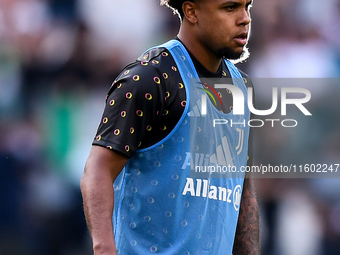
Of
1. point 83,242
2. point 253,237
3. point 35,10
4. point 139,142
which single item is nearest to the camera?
point 139,142

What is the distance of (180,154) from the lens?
1.93 m

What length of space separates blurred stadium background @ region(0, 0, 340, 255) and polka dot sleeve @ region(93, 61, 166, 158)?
7.90 feet

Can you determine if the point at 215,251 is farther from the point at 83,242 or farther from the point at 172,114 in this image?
the point at 83,242

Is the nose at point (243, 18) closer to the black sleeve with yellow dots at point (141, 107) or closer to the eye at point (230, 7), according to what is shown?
the eye at point (230, 7)

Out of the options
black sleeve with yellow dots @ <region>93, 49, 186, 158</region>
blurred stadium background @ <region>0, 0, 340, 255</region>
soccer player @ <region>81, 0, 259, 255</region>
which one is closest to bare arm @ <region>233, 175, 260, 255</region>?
soccer player @ <region>81, 0, 259, 255</region>

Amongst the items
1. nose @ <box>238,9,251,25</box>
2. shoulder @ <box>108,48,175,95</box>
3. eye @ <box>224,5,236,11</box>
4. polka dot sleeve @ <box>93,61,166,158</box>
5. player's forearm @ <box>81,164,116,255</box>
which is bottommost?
player's forearm @ <box>81,164,116,255</box>

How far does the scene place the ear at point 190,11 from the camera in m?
2.18

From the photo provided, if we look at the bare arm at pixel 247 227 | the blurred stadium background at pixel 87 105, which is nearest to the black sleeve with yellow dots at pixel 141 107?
the bare arm at pixel 247 227

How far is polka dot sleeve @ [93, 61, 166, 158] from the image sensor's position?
1.79 meters

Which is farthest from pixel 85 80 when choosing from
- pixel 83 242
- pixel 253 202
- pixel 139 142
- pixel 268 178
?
pixel 139 142

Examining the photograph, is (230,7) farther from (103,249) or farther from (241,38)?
A: (103,249)

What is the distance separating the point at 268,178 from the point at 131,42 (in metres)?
1.67

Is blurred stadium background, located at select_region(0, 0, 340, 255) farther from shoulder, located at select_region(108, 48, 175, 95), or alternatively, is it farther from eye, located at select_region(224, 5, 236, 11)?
shoulder, located at select_region(108, 48, 175, 95)

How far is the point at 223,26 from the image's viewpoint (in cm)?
211
